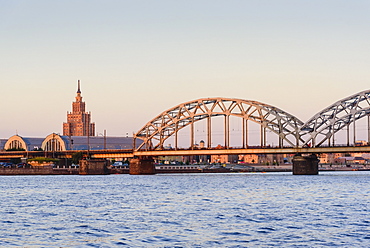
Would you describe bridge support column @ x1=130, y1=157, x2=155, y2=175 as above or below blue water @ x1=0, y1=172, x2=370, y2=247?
above

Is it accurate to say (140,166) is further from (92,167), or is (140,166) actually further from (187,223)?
(187,223)

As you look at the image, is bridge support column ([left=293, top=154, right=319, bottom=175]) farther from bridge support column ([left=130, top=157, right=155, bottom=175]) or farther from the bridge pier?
the bridge pier

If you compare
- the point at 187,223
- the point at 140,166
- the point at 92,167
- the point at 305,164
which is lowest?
the point at 187,223

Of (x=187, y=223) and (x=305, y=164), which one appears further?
(x=305, y=164)

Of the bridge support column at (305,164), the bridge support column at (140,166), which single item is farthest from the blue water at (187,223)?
the bridge support column at (140,166)

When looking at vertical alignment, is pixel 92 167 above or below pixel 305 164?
below

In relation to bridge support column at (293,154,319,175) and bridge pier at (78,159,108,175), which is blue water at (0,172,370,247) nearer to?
bridge support column at (293,154,319,175)

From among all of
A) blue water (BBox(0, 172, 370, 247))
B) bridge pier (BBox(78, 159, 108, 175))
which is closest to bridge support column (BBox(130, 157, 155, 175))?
bridge pier (BBox(78, 159, 108, 175))

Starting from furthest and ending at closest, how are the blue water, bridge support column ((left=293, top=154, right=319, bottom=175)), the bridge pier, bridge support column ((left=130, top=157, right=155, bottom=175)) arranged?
bridge support column ((left=130, top=157, right=155, bottom=175)), the bridge pier, bridge support column ((left=293, top=154, right=319, bottom=175)), the blue water

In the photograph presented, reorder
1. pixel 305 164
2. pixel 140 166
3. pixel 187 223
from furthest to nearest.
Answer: pixel 140 166
pixel 305 164
pixel 187 223

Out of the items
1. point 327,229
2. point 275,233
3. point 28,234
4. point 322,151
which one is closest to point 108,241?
point 28,234

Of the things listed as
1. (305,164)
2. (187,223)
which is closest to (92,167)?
(305,164)

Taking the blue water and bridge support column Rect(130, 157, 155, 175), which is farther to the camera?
bridge support column Rect(130, 157, 155, 175)

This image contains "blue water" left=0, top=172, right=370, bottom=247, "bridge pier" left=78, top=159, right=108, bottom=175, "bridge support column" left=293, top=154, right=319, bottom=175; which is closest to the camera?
"blue water" left=0, top=172, right=370, bottom=247
